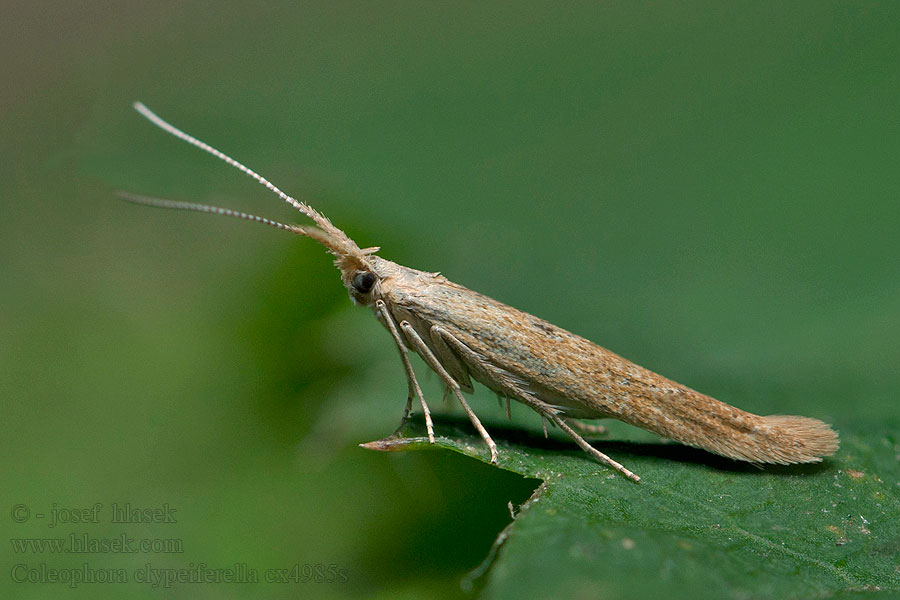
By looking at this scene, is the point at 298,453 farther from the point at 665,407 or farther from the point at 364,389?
the point at 665,407

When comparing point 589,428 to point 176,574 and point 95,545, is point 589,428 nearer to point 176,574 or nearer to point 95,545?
point 176,574

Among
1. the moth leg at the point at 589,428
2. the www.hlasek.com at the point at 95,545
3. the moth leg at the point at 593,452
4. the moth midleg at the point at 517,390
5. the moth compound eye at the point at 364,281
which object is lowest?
the moth leg at the point at 589,428

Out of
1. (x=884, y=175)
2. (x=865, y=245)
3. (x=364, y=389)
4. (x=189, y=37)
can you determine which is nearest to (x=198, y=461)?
(x=364, y=389)

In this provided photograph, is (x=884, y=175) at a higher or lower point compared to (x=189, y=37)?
lower

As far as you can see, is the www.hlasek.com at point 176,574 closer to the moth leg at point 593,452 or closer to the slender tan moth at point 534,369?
the slender tan moth at point 534,369

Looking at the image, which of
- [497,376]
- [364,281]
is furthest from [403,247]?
[497,376]

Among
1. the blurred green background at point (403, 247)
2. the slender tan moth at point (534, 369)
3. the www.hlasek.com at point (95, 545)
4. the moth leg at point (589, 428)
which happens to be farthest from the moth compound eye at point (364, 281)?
the www.hlasek.com at point (95, 545)

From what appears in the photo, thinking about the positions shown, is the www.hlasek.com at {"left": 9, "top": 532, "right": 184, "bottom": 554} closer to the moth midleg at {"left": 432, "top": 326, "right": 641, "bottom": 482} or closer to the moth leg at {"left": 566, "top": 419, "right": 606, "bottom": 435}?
the moth midleg at {"left": 432, "top": 326, "right": 641, "bottom": 482}
